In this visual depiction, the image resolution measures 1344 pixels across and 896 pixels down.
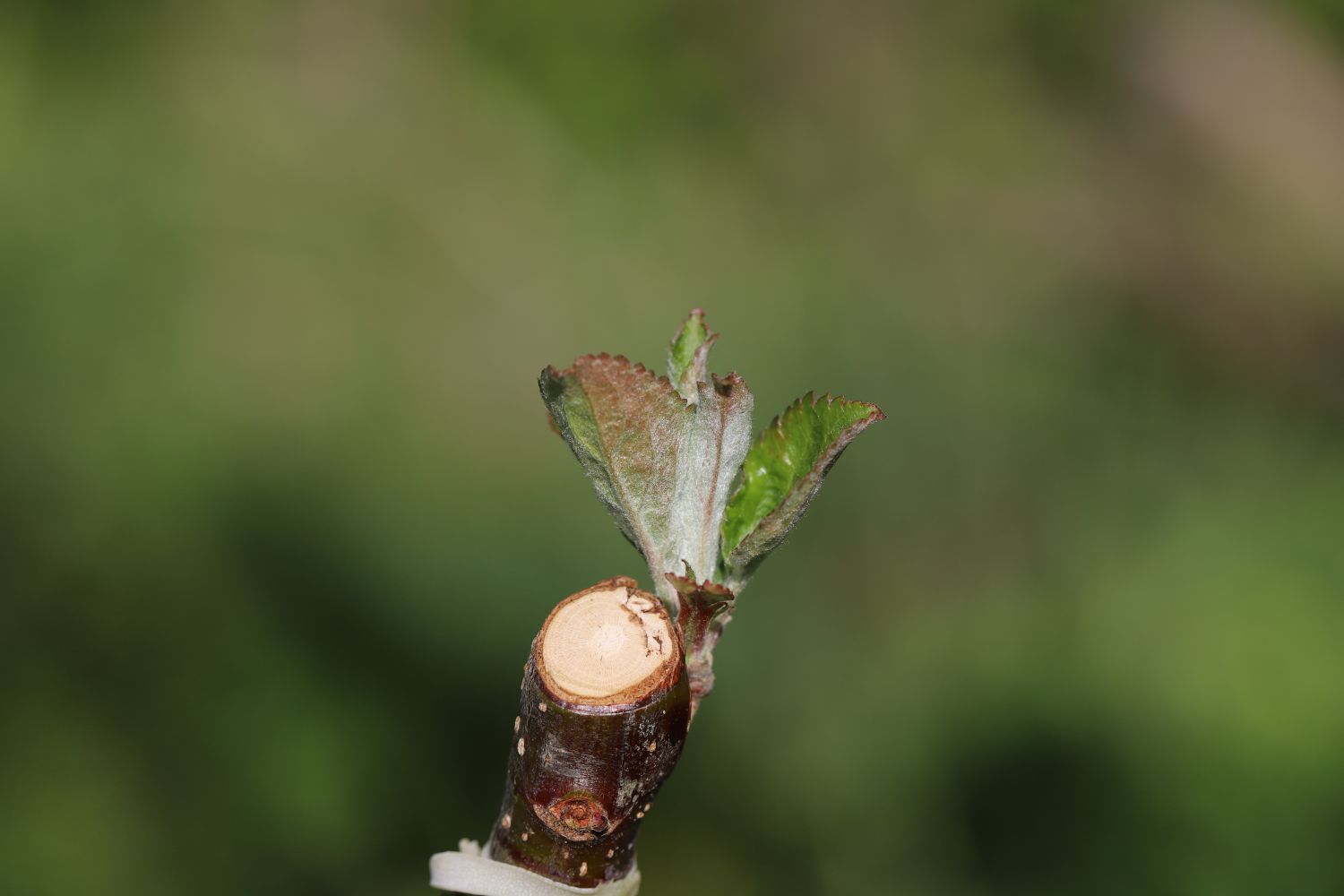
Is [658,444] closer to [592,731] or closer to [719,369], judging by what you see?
[592,731]

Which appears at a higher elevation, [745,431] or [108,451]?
[108,451]

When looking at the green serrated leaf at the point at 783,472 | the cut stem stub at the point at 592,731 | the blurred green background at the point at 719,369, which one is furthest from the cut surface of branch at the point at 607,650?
the blurred green background at the point at 719,369

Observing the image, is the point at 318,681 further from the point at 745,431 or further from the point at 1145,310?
the point at 1145,310

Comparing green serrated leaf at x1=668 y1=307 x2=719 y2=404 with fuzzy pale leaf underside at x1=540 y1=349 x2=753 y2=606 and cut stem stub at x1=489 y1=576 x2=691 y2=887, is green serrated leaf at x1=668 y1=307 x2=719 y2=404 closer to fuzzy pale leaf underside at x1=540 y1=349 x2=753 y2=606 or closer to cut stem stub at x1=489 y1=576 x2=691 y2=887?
fuzzy pale leaf underside at x1=540 y1=349 x2=753 y2=606

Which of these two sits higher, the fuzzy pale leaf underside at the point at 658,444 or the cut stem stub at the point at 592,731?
the fuzzy pale leaf underside at the point at 658,444

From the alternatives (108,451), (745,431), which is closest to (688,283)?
(108,451)

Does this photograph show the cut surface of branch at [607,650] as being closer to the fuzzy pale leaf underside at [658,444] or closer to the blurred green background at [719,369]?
the fuzzy pale leaf underside at [658,444]

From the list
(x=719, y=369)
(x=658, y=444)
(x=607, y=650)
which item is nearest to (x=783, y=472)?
(x=658, y=444)
